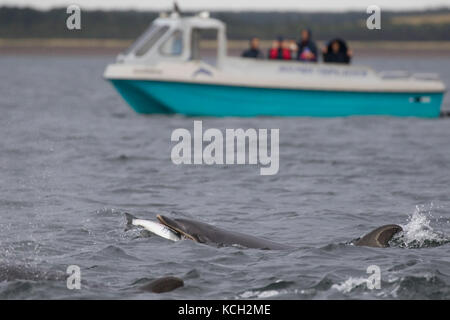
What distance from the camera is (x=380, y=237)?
12.2 meters

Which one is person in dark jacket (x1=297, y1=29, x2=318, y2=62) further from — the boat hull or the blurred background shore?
the blurred background shore

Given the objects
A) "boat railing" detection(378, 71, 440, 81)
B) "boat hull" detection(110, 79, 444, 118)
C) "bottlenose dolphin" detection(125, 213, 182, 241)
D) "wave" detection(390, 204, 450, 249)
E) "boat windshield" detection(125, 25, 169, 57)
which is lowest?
"wave" detection(390, 204, 450, 249)

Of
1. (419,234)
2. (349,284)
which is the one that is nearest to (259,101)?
(419,234)

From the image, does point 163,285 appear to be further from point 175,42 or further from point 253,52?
point 253,52

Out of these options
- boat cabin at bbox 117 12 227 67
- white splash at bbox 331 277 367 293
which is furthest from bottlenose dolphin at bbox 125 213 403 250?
boat cabin at bbox 117 12 227 67

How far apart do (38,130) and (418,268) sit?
15.4 metres

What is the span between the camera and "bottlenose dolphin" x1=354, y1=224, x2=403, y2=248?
40.0ft

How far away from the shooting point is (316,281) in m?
10.6

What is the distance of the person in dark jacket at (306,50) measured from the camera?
2634cm

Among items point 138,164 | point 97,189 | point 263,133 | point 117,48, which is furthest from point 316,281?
point 117,48

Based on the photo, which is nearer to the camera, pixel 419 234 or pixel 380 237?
pixel 380 237

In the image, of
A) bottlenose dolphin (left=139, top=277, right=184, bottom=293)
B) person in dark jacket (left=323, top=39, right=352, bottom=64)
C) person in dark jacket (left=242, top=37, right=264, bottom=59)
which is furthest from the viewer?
person in dark jacket (left=323, top=39, right=352, bottom=64)

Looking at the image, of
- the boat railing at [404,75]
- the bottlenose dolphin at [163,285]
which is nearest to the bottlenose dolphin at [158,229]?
the bottlenose dolphin at [163,285]

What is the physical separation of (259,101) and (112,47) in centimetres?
13509
